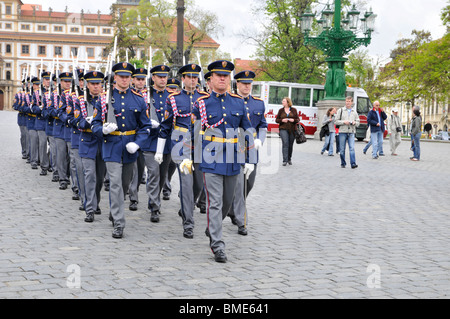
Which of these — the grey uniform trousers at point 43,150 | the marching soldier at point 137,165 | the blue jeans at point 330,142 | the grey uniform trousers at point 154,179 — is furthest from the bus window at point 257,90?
the grey uniform trousers at point 154,179

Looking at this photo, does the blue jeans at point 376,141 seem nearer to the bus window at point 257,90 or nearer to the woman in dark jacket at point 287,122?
the woman in dark jacket at point 287,122

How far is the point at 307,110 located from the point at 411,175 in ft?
70.0

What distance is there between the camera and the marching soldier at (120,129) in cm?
789

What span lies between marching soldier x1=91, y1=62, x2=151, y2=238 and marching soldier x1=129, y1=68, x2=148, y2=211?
151 cm

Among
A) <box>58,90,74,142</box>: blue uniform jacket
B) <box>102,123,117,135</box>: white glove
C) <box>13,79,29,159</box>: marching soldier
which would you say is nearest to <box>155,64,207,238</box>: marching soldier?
<box>102,123,117,135</box>: white glove

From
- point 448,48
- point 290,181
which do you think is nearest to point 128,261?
point 290,181

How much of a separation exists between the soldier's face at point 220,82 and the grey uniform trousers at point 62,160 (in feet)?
19.5

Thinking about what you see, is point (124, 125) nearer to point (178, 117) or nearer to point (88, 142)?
point (178, 117)

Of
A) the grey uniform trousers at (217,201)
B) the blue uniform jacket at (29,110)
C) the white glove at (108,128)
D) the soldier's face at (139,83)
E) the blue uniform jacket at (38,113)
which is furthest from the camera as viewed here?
the blue uniform jacket at (29,110)

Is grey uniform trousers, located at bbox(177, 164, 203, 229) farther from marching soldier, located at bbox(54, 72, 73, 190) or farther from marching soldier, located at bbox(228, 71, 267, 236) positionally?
marching soldier, located at bbox(54, 72, 73, 190)

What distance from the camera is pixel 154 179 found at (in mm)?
9164

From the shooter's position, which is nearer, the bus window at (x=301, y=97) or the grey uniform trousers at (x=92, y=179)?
the grey uniform trousers at (x=92, y=179)

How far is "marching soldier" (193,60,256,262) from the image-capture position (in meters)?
6.76

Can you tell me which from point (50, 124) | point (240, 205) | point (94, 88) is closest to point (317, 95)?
point (50, 124)
